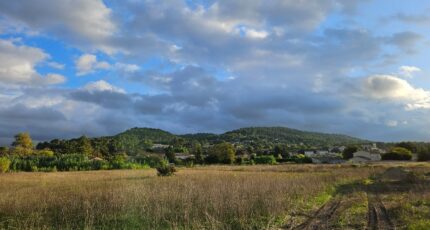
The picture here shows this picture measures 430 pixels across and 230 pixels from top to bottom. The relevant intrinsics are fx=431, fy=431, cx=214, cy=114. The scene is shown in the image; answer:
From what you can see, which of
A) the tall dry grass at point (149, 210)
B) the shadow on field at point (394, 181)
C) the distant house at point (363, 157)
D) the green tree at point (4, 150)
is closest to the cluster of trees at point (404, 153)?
the distant house at point (363, 157)

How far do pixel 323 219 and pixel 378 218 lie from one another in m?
2.14

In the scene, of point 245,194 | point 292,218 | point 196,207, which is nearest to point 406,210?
point 292,218

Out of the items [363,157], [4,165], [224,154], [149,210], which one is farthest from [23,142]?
Answer: [149,210]

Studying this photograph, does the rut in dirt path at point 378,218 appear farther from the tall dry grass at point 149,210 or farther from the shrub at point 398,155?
the shrub at point 398,155

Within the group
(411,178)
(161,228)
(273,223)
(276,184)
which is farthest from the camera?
(411,178)

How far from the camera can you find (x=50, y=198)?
17.8m

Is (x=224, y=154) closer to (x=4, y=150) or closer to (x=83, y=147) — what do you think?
(x=83, y=147)

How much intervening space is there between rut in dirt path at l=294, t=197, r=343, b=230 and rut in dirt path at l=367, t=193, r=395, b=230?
4.24 ft

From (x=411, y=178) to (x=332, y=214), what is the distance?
2647 cm

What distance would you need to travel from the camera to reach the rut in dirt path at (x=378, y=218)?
14047 millimetres

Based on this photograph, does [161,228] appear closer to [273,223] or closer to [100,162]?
[273,223]

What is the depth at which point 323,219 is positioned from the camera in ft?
51.2

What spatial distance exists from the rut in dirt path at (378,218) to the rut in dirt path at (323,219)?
129 cm

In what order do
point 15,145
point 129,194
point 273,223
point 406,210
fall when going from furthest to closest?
point 15,145
point 406,210
point 129,194
point 273,223
